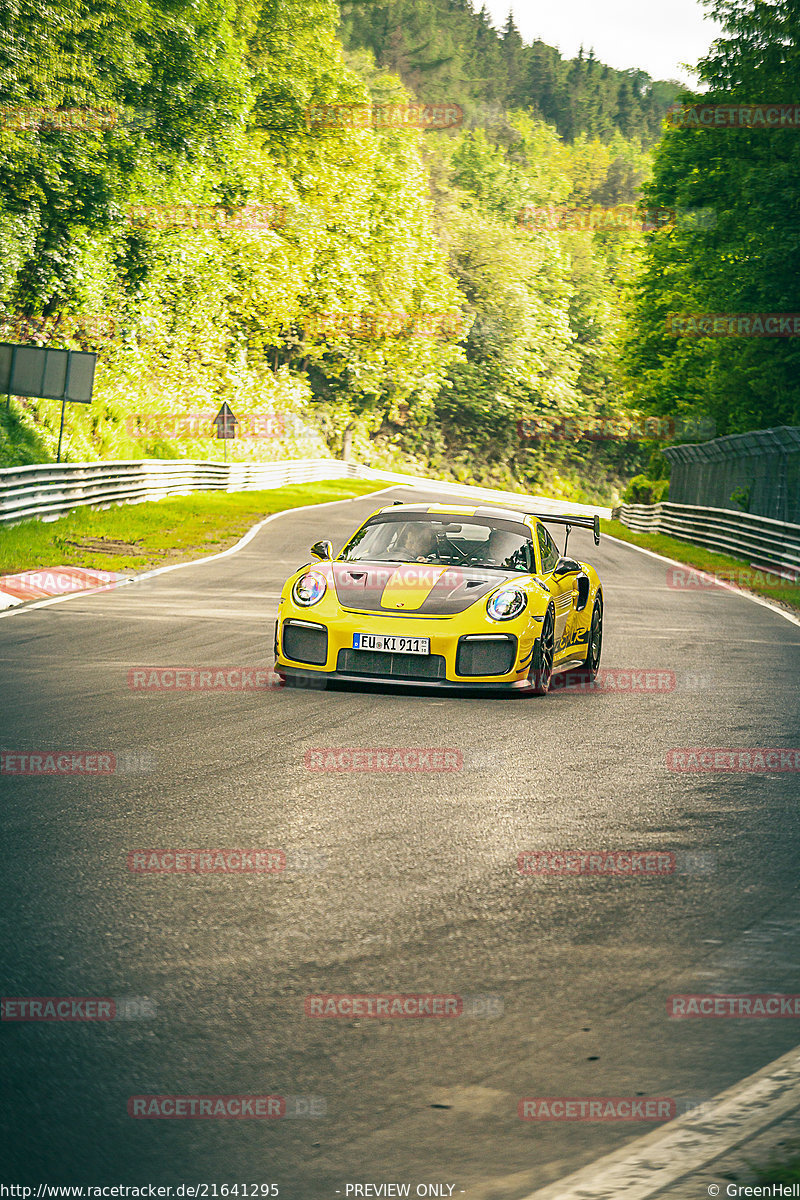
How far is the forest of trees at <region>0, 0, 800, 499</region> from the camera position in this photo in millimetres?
42094

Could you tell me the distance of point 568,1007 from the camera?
4121 millimetres

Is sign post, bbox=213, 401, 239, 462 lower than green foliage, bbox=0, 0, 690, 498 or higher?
lower

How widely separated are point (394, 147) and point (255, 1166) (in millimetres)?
81390

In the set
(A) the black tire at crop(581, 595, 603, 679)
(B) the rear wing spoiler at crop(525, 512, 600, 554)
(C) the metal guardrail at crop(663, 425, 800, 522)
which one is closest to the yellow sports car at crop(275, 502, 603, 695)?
(B) the rear wing spoiler at crop(525, 512, 600, 554)

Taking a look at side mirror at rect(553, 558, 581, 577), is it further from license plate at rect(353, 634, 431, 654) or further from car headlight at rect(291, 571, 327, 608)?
car headlight at rect(291, 571, 327, 608)

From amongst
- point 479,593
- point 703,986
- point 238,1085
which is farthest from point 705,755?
point 238,1085

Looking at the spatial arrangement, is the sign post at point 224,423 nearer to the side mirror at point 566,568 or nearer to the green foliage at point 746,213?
the green foliage at point 746,213

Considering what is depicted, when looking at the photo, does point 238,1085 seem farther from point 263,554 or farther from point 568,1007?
point 263,554

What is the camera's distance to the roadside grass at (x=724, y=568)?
2298 centimetres

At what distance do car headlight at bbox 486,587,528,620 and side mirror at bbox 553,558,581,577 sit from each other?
1.17m

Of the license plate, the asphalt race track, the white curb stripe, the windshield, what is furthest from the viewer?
the windshield

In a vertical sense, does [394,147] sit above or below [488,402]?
above

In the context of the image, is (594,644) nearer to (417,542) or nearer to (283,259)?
(417,542)

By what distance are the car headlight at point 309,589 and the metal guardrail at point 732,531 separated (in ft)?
52.8
